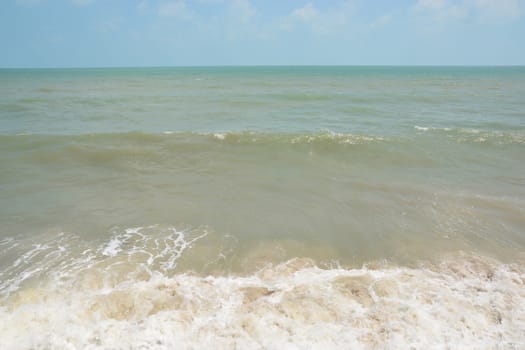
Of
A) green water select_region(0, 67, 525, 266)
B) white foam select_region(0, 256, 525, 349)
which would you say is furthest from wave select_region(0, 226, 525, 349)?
green water select_region(0, 67, 525, 266)

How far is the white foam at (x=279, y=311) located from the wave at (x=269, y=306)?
0.01 meters

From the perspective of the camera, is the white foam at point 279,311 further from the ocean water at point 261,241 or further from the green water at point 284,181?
the green water at point 284,181

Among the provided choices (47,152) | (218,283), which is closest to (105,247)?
(218,283)

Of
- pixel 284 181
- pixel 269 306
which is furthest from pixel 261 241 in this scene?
pixel 284 181

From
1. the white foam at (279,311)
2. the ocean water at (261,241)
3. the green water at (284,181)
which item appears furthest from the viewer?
the green water at (284,181)

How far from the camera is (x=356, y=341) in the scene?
361 cm

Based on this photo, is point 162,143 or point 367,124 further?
point 367,124

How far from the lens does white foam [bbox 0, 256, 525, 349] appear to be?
3619mm

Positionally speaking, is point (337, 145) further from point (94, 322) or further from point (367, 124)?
point (94, 322)

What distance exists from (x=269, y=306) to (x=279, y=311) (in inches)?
6.2

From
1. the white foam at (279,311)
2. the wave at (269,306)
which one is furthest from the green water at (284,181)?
the white foam at (279,311)

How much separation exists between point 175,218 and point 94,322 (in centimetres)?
315

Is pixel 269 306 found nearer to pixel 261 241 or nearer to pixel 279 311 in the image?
pixel 279 311

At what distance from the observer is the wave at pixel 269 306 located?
3.64 meters
